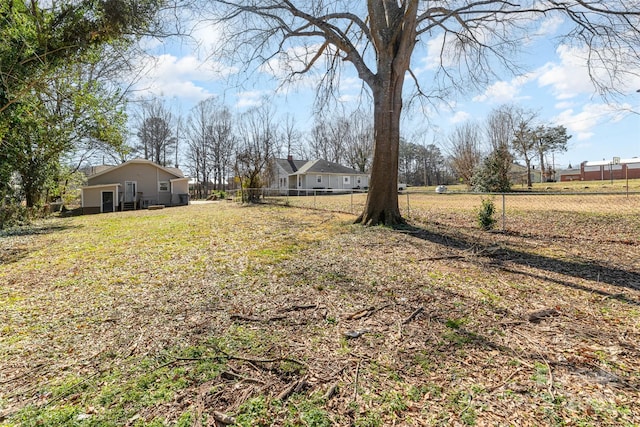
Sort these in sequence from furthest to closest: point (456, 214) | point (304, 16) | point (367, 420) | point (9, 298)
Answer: point (456, 214) → point (304, 16) → point (9, 298) → point (367, 420)

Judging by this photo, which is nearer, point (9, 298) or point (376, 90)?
point (9, 298)

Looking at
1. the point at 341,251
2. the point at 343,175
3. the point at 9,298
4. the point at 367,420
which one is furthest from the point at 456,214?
the point at 343,175

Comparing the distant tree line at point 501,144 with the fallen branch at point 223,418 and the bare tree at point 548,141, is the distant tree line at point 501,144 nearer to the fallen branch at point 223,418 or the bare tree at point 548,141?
the bare tree at point 548,141

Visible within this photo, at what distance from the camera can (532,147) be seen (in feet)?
101

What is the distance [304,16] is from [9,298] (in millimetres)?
8022

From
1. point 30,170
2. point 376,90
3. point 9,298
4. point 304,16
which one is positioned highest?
point 304,16

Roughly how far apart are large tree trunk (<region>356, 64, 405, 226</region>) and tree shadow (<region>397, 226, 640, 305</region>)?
6.63 ft

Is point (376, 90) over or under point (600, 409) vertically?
over

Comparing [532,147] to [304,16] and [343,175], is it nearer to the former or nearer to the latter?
[343,175]

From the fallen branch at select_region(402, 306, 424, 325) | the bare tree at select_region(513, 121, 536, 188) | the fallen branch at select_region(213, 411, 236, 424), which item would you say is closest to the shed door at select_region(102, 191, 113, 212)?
the fallen branch at select_region(402, 306, 424, 325)

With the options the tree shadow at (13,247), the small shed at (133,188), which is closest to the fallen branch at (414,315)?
the tree shadow at (13,247)

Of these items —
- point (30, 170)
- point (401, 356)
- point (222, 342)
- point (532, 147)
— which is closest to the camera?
point (401, 356)

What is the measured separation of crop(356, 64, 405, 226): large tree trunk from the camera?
7.82 m

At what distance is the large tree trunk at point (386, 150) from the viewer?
7.82 metres
